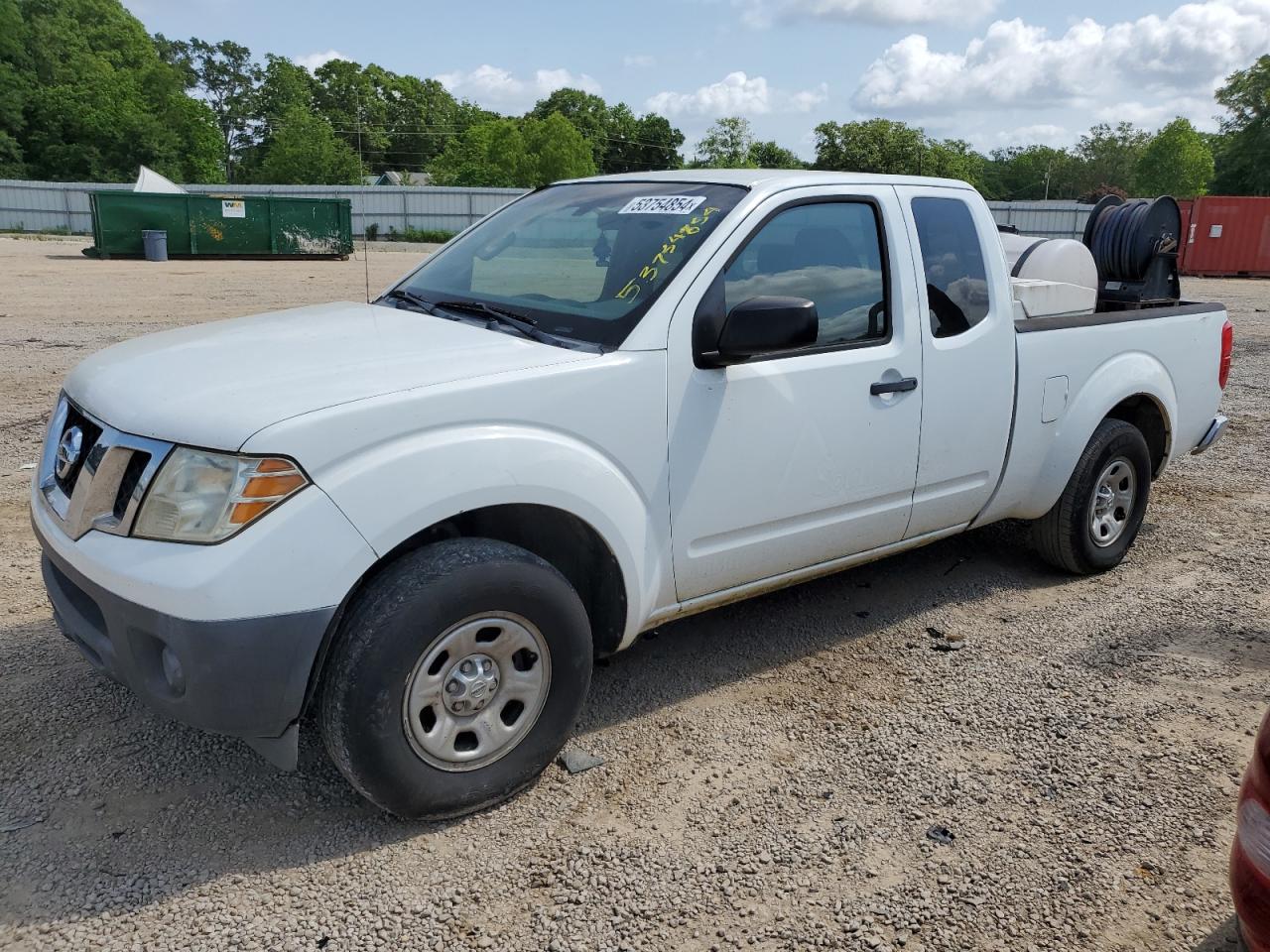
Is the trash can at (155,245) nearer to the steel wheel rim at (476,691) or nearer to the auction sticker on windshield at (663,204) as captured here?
the auction sticker on windshield at (663,204)

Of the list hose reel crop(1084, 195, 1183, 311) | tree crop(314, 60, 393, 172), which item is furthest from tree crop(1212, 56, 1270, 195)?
tree crop(314, 60, 393, 172)

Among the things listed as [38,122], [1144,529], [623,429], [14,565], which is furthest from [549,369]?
[38,122]

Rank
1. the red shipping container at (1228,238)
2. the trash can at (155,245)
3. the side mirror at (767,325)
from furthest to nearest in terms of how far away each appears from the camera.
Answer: the red shipping container at (1228,238), the trash can at (155,245), the side mirror at (767,325)

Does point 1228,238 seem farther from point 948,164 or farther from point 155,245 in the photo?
point 948,164

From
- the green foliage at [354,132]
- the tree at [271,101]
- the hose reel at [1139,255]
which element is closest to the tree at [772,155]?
the green foliage at [354,132]

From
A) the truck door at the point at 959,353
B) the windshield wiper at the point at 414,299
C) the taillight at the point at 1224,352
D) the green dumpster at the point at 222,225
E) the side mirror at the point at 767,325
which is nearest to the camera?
the side mirror at the point at 767,325

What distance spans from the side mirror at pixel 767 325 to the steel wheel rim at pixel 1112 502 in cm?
238

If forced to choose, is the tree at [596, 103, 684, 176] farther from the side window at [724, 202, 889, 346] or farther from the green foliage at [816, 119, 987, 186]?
the side window at [724, 202, 889, 346]

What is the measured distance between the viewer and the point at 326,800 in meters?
3.00

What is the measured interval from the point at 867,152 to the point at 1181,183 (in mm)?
23403

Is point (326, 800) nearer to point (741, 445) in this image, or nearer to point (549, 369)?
point (549, 369)

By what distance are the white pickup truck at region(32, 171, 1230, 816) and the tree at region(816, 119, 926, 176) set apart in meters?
73.6

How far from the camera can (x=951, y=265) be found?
13.1 ft

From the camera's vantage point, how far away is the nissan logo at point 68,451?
286 centimetres
